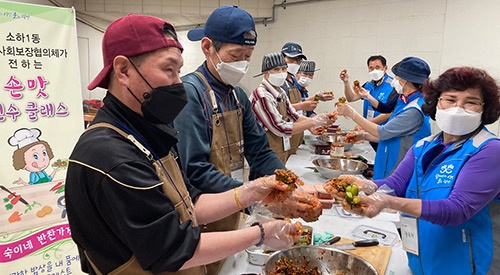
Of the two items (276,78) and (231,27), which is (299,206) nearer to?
(231,27)

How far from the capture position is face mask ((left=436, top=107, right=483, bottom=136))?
1.57m

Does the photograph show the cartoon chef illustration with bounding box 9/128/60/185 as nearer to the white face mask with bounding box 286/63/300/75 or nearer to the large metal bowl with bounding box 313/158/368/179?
the large metal bowl with bounding box 313/158/368/179

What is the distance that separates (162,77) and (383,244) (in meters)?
1.49

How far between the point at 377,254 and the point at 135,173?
4.40 feet

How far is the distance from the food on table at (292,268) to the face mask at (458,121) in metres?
0.95

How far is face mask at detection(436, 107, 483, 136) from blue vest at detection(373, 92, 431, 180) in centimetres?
131

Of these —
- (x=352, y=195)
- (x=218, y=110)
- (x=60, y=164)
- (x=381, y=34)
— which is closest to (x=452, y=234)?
(x=352, y=195)

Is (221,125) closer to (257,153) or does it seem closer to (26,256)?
(257,153)

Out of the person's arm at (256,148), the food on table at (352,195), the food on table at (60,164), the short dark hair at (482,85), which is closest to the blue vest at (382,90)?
the person's arm at (256,148)

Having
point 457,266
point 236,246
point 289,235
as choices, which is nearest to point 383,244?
point 457,266

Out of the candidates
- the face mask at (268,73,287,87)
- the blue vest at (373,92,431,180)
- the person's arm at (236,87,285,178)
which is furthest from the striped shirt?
the person's arm at (236,87,285,178)

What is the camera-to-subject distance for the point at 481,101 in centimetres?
159

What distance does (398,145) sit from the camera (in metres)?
3.02

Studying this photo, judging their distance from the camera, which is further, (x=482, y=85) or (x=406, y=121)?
(x=406, y=121)
